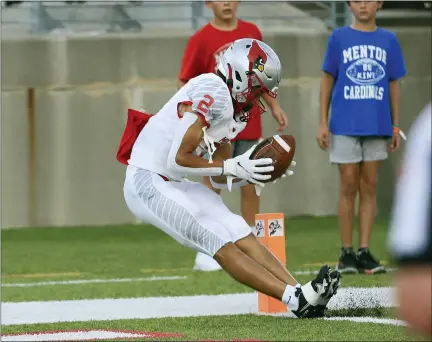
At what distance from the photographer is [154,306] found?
20.3 ft

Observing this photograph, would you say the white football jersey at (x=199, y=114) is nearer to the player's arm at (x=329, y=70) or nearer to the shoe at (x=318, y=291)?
the shoe at (x=318, y=291)

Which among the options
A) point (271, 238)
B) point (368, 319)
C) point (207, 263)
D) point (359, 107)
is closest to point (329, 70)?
point (359, 107)

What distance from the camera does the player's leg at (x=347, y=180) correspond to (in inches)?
291

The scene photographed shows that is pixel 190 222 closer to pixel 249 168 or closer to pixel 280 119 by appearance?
pixel 249 168

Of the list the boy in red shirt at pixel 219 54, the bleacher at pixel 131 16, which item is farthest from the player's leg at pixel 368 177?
the bleacher at pixel 131 16

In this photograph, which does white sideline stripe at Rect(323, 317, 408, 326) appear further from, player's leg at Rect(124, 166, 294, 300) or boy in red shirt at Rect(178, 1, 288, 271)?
boy in red shirt at Rect(178, 1, 288, 271)

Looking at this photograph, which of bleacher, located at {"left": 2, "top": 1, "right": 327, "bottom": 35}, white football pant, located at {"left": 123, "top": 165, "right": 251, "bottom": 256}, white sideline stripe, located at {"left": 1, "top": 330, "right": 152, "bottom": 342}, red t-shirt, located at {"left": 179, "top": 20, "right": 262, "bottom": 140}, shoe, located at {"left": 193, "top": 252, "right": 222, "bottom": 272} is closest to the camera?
white sideline stripe, located at {"left": 1, "top": 330, "right": 152, "bottom": 342}

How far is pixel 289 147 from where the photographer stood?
5406mm

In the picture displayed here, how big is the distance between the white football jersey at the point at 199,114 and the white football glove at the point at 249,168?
5.3 inches

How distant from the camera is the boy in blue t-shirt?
745 cm

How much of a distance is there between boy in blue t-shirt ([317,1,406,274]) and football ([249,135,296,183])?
82.6 inches

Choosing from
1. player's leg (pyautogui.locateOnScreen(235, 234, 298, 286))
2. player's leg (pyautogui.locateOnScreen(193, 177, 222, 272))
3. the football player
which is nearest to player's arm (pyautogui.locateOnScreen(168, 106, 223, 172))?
the football player

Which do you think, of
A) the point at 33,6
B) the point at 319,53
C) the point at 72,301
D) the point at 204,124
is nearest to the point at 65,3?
the point at 33,6

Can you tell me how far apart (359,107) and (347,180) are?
1.55 feet
